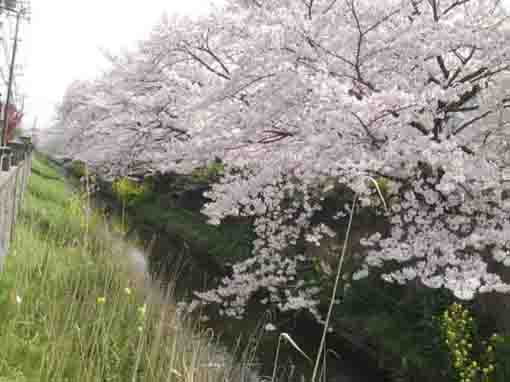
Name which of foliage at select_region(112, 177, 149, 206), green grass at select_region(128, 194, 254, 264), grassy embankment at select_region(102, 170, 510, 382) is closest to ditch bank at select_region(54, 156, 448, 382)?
grassy embankment at select_region(102, 170, 510, 382)

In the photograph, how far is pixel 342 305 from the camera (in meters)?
7.83

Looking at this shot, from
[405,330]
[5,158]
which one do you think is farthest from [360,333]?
[5,158]

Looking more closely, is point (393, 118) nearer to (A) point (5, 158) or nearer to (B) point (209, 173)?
(A) point (5, 158)

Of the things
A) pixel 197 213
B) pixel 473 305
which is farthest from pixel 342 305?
pixel 197 213

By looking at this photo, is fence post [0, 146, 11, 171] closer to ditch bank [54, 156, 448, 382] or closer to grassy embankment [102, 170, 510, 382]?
ditch bank [54, 156, 448, 382]

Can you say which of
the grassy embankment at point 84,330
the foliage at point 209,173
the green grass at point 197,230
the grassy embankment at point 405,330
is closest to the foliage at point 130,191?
the green grass at point 197,230

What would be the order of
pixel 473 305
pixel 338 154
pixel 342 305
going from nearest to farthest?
pixel 338 154 → pixel 473 305 → pixel 342 305

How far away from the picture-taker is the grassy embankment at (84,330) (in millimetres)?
2902

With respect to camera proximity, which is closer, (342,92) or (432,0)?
(342,92)

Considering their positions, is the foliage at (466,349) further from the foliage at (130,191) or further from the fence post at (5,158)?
the foliage at (130,191)

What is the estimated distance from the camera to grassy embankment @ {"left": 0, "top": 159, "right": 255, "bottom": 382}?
114 inches

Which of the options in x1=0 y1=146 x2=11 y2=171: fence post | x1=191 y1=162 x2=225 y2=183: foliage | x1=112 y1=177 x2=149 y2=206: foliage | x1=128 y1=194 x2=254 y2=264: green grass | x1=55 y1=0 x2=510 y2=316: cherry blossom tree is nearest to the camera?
x1=0 y1=146 x2=11 y2=171: fence post

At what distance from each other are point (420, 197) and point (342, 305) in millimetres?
2735

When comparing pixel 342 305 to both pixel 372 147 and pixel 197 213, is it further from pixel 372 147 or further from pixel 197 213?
pixel 197 213
